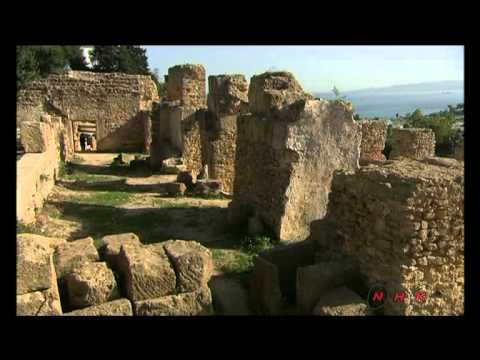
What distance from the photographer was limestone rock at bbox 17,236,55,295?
12.2 feet

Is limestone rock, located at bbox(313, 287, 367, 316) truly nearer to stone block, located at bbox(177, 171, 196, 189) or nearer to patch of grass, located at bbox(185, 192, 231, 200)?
patch of grass, located at bbox(185, 192, 231, 200)

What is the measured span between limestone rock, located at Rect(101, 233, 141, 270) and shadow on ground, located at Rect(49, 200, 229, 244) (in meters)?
2.31

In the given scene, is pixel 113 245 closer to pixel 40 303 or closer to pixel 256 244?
pixel 40 303

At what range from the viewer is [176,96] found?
720 inches

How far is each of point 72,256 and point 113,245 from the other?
49 centimetres

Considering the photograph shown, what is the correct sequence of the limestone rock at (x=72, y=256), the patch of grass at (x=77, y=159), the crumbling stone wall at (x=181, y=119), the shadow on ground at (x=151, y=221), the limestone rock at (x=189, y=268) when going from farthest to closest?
the patch of grass at (x=77, y=159), the crumbling stone wall at (x=181, y=119), the shadow on ground at (x=151, y=221), the limestone rock at (x=72, y=256), the limestone rock at (x=189, y=268)

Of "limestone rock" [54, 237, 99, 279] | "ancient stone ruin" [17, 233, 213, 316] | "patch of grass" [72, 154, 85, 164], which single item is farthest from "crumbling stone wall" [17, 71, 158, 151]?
"ancient stone ruin" [17, 233, 213, 316]

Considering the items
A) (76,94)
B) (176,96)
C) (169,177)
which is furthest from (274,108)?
(76,94)

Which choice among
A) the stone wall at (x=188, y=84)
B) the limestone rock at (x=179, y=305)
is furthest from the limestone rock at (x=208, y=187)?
the stone wall at (x=188, y=84)

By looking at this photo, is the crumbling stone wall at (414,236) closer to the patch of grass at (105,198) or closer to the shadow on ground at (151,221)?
the shadow on ground at (151,221)

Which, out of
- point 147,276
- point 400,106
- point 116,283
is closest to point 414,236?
point 147,276

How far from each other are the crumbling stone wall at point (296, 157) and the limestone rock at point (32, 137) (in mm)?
5899

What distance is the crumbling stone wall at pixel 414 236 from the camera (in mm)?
4309
